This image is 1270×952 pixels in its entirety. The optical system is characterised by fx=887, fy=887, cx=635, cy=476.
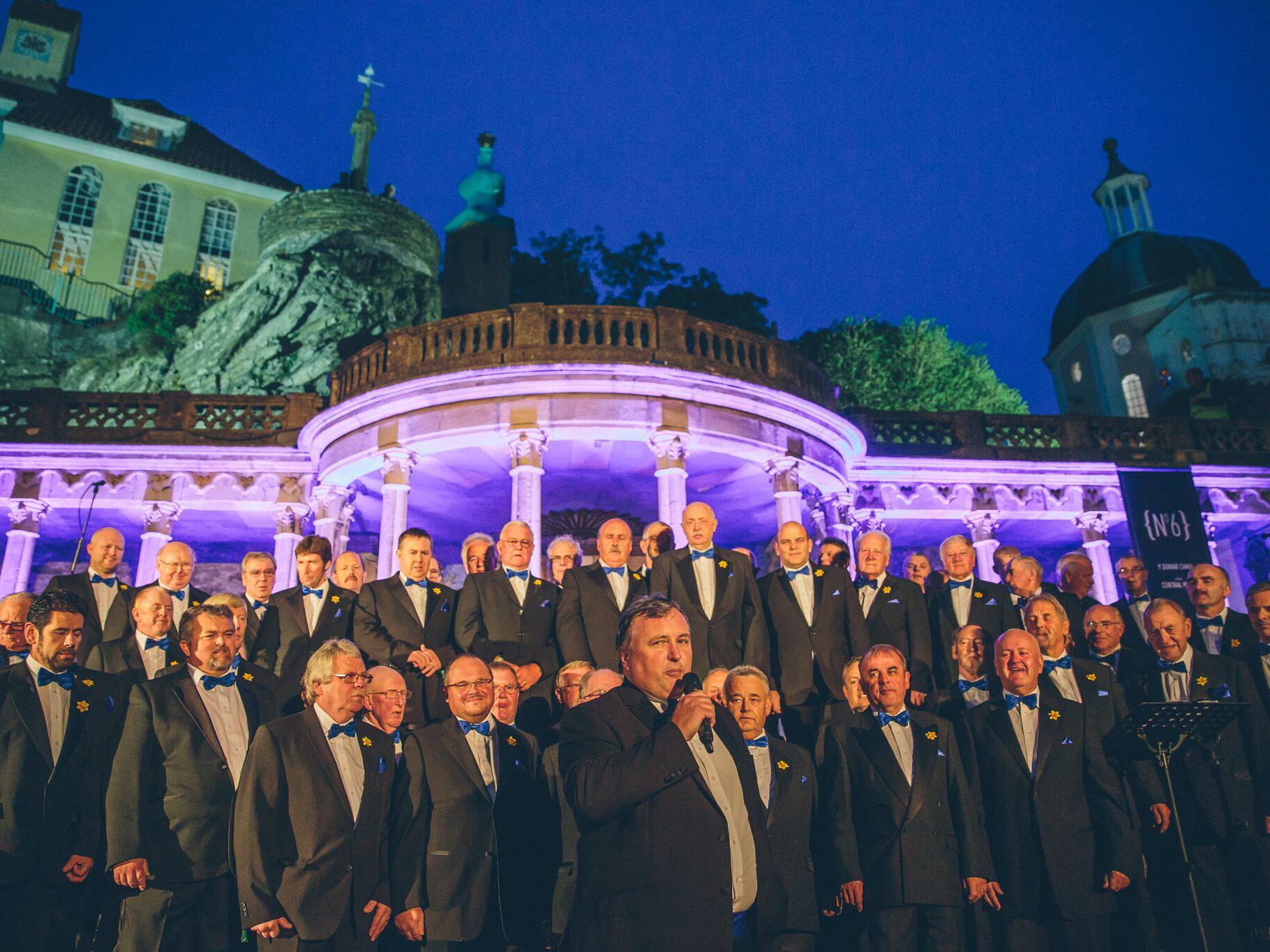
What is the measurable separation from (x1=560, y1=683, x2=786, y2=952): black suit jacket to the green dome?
46356 millimetres

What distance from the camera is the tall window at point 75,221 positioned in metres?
36.8

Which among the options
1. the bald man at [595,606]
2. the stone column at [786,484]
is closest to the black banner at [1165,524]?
the stone column at [786,484]

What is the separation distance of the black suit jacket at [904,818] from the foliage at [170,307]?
28920 millimetres

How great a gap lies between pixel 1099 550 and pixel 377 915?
15738 mm

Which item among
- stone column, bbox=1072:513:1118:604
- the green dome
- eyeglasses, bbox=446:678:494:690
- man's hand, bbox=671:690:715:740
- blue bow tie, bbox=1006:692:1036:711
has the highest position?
the green dome

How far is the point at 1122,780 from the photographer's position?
5398 mm

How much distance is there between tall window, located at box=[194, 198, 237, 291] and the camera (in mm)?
39562

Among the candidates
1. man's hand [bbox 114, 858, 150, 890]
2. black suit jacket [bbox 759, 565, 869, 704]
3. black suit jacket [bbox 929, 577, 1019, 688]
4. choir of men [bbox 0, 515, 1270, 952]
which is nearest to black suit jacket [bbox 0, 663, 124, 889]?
choir of men [bbox 0, 515, 1270, 952]

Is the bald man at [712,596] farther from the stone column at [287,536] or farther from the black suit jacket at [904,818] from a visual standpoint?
the stone column at [287,536]

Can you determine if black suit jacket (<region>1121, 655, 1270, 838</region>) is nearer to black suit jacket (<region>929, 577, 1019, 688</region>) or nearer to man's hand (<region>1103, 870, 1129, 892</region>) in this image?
man's hand (<region>1103, 870, 1129, 892</region>)

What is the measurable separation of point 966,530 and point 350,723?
14.7m

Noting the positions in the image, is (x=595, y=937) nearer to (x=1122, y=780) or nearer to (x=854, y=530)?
(x=1122, y=780)

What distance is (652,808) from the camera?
10.3 feet

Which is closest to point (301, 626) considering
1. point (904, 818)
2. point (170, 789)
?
point (170, 789)
